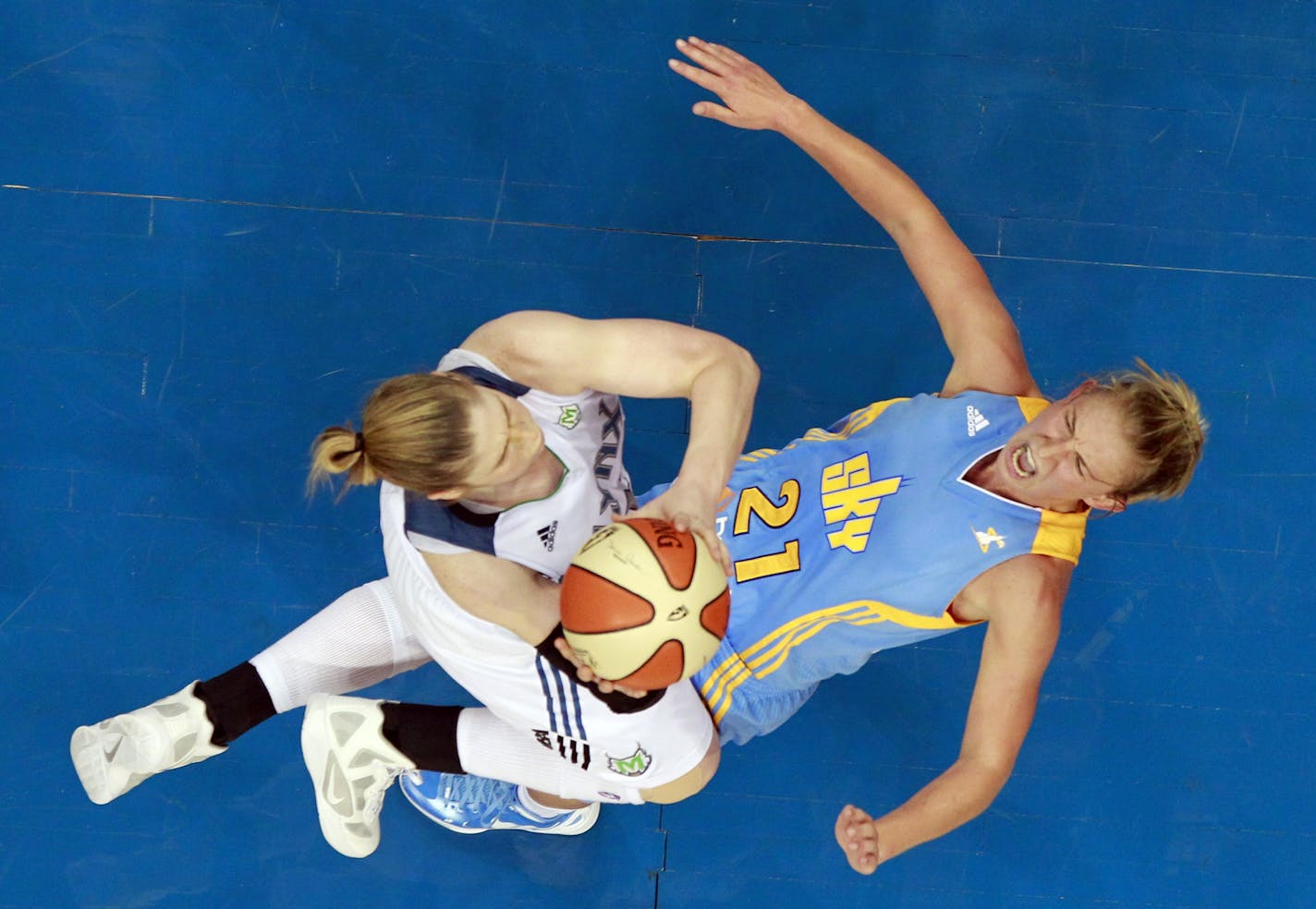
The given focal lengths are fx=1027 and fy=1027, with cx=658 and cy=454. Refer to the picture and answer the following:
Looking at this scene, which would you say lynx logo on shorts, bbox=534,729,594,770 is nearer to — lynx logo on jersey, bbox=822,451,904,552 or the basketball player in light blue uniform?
the basketball player in light blue uniform

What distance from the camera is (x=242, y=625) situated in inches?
145

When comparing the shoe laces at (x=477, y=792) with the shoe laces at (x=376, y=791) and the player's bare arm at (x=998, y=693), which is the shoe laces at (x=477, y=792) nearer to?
the shoe laces at (x=376, y=791)

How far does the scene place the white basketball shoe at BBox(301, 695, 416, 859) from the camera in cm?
301

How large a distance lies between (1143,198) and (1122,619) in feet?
5.25

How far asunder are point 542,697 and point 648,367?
0.92 meters

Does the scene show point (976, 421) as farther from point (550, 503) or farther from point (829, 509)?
point (550, 503)

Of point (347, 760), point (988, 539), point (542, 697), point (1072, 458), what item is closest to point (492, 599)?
point (542, 697)

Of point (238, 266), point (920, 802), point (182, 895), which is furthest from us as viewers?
point (238, 266)

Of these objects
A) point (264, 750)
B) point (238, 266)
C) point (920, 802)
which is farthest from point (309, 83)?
point (920, 802)

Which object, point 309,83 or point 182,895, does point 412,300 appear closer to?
point 309,83

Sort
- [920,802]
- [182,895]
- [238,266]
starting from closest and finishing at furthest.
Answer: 1. [920,802]
2. [182,895]
3. [238,266]

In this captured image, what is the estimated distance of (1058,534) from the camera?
267 cm

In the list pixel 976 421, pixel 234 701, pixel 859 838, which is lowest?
pixel 234 701

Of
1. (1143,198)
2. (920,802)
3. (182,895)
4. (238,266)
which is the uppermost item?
(1143,198)
